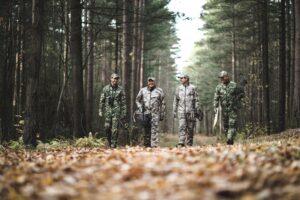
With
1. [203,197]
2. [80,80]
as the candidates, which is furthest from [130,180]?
[80,80]

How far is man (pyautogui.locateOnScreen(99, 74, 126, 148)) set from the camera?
41.9 feet

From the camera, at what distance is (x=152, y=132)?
41.3 feet

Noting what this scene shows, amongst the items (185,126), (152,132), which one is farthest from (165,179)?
(185,126)

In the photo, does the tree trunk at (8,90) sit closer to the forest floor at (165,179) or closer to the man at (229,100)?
the man at (229,100)

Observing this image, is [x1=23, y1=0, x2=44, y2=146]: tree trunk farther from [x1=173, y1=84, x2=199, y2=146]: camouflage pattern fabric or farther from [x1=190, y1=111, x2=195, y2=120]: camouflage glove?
[x1=190, y1=111, x2=195, y2=120]: camouflage glove

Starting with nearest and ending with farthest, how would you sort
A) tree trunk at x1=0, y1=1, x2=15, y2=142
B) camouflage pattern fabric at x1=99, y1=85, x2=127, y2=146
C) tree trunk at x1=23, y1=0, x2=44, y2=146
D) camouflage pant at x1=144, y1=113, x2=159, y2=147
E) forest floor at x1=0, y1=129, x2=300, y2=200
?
forest floor at x1=0, y1=129, x2=300, y2=200 < tree trunk at x1=23, y1=0, x2=44, y2=146 < camouflage pant at x1=144, y1=113, x2=159, y2=147 < camouflage pattern fabric at x1=99, y1=85, x2=127, y2=146 < tree trunk at x1=0, y1=1, x2=15, y2=142

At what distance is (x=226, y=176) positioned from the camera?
4.68 meters

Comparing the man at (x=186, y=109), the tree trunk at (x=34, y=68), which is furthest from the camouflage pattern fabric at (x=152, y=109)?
the tree trunk at (x=34, y=68)

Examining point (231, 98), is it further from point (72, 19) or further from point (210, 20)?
point (210, 20)

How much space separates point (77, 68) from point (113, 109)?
10.3 feet

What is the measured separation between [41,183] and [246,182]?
2.36m

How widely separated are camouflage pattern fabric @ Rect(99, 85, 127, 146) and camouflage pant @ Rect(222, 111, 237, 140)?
3.09m

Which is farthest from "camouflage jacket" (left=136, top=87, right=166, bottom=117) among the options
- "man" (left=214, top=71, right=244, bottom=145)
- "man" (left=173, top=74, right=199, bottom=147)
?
"man" (left=214, top=71, right=244, bottom=145)

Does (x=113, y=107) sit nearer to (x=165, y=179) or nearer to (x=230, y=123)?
(x=230, y=123)
